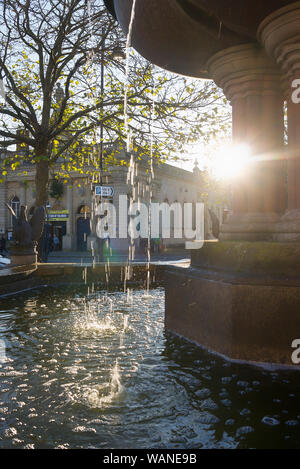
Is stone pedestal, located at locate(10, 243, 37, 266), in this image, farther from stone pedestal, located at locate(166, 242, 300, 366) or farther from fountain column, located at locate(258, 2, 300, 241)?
fountain column, located at locate(258, 2, 300, 241)

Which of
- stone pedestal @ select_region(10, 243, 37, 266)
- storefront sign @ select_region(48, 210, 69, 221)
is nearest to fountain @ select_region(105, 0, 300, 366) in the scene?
stone pedestal @ select_region(10, 243, 37, 266)

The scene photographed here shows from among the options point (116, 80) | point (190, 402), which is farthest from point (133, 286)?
point (116, 80)

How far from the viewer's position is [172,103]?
484 inches

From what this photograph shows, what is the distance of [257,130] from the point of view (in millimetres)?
4555

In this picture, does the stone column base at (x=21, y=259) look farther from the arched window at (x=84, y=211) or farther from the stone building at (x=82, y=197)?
the arched window at (x=84, y=211)

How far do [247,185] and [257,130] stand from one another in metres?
0.62

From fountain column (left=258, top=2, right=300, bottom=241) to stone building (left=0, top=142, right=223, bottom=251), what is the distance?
28.2 m

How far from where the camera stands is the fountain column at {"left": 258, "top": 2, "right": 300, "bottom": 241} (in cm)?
374

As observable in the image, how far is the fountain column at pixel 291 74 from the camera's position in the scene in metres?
3.74

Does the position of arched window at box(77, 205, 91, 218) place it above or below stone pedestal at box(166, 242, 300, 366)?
above

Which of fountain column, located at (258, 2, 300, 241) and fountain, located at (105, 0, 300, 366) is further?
fountain column, located at (258, 2, 300, 241)

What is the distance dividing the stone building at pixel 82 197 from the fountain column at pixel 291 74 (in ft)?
92.4
